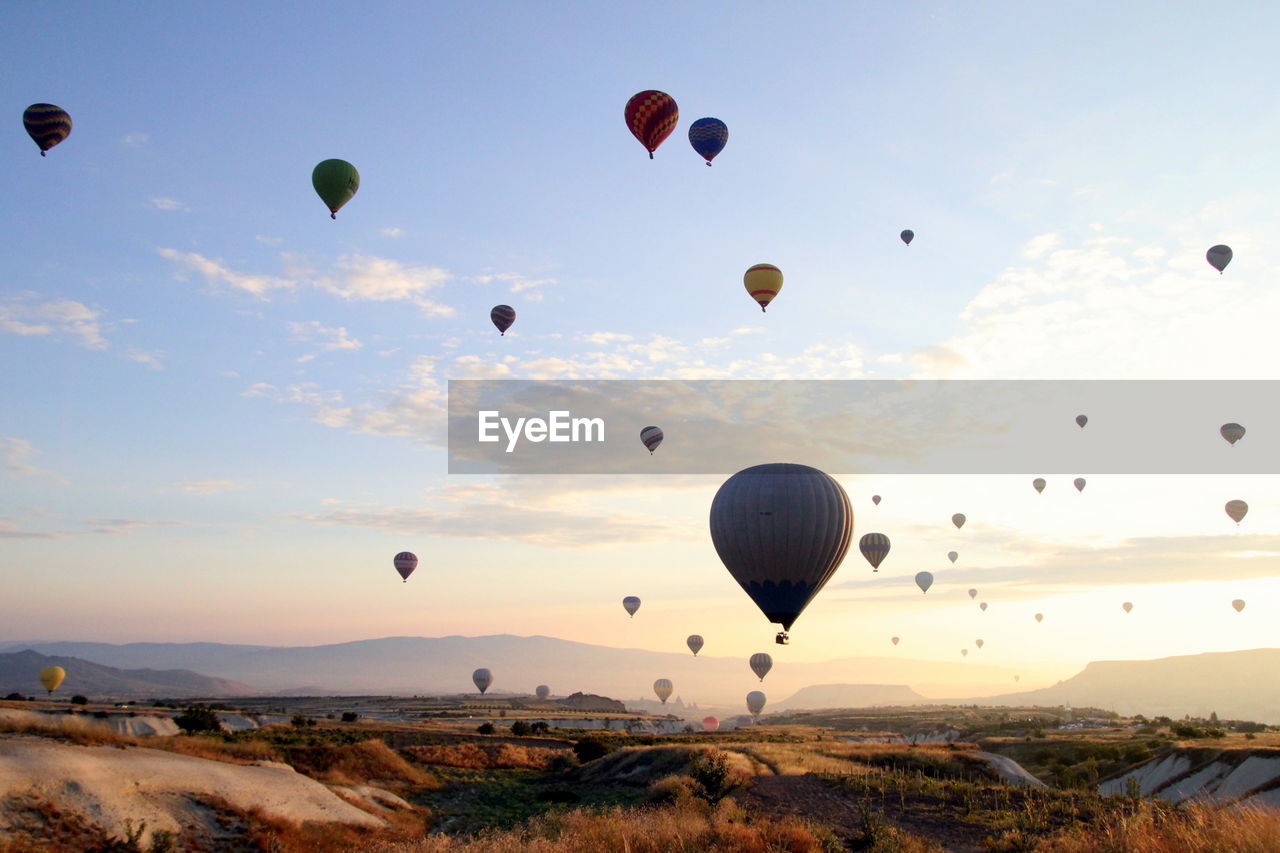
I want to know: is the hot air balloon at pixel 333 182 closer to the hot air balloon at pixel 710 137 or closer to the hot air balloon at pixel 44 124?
the hot air balloon at pixel 44 124

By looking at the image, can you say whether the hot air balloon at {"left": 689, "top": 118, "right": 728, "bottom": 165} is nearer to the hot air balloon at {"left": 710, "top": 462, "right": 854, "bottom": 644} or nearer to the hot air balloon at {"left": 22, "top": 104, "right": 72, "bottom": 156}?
the hot air balloon at {"left": 710, "top": 462, "right": 854, "bottom": 644}

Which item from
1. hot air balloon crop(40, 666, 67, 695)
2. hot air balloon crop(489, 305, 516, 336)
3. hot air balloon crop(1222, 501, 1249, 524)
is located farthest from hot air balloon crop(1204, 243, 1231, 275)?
hot air balloon crop(40, 666, 67, 695)

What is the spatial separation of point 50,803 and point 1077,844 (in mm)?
23820

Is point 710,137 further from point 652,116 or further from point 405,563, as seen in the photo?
point 405,563

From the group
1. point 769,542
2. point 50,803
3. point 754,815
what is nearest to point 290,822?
point 50,803

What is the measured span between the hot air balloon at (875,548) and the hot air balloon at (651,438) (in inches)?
744

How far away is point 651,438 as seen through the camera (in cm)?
6794

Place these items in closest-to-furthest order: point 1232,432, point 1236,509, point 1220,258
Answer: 1. point 1220,258
2. point 1232,432
3. point 1236,509

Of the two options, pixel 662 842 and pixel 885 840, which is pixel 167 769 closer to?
pixel 662 842

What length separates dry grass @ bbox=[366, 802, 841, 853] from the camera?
1806 centimetres

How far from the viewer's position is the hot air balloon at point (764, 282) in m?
54.2

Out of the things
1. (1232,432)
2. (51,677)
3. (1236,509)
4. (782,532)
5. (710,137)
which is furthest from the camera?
(51,677)

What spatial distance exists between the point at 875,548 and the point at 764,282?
25.4 meters

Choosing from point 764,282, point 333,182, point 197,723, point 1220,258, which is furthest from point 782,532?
point 1220,258
